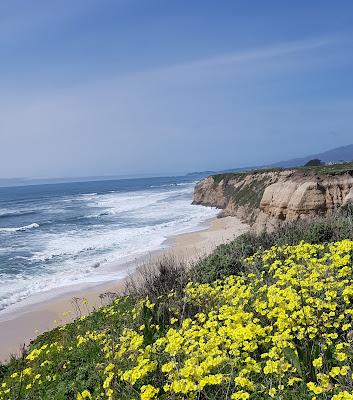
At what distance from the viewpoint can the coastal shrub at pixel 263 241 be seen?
10.3m

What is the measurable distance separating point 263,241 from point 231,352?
7377mm

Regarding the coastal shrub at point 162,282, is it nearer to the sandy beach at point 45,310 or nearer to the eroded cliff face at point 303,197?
the sandy beach at point 45,310

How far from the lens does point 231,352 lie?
461 centimetres

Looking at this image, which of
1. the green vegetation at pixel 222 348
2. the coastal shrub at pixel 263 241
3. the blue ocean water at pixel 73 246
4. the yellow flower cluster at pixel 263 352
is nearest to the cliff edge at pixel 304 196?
the coastal shrub at pixel 263 241

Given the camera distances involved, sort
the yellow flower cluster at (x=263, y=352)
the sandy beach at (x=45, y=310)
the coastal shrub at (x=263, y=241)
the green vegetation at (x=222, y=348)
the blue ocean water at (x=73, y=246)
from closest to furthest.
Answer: the yellow flower cluster at (x=263, y=352) → the green vegetation at (x=222, y=348) → the coastal shrub at (x=263, y=241) → the sandy beach at (x=45, y=310) → the blue ocean water at (x=73, y=246)

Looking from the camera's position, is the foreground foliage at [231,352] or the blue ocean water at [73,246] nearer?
the foreground foliage at [231,352]

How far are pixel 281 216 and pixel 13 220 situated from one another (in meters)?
42.8

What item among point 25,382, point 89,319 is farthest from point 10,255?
point 25,382

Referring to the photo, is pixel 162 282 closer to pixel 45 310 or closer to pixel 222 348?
pixel 222 348

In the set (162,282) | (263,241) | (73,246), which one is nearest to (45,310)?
(162,282)

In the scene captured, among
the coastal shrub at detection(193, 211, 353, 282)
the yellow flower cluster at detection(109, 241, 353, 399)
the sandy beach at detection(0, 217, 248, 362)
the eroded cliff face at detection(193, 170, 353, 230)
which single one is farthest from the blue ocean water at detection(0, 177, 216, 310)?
the yellow flower cluster at detection(109, 241, 353, 399)

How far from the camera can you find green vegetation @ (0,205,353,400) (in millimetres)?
4312

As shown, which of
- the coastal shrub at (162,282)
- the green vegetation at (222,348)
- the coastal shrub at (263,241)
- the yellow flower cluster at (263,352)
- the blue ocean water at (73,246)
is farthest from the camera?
the blue ocean water at (73,246)

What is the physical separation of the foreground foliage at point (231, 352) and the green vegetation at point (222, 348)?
13 millimetres
